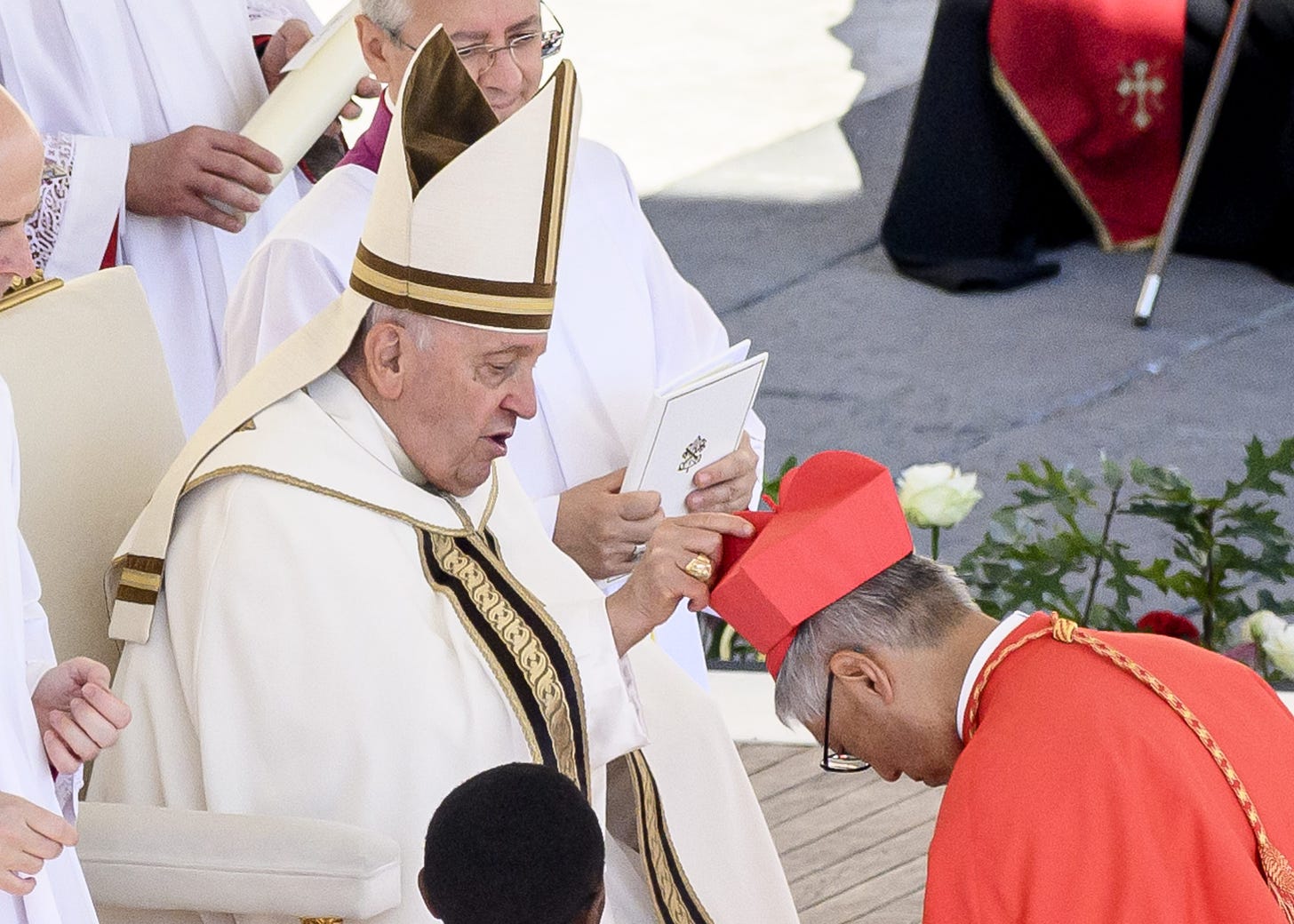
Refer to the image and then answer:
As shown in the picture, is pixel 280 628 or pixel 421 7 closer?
pixel 280 628

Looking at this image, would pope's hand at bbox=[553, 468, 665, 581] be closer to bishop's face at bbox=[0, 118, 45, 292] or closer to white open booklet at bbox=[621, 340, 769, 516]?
white open booklet at bbox=[621, 340, 769, 516]

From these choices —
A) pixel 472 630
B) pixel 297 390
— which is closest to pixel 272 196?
pixel 297 390

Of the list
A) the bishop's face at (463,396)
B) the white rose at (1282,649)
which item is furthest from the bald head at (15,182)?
the white rose at (1282,649)

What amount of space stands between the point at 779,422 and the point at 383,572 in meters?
3.51

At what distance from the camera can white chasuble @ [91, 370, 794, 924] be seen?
6.85 feet

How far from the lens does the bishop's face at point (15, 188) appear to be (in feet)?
5.49

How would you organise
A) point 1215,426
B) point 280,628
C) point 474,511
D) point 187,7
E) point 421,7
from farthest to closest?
1. point 1215,426
2. point 187,7
3. point 421,7
4. point 474,511
5. point 280,628

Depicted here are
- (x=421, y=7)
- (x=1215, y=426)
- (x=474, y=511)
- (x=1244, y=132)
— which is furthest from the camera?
(x=1244, y=132)

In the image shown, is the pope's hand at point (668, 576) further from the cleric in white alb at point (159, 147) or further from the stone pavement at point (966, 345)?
the stone pavement at point (966, 345)

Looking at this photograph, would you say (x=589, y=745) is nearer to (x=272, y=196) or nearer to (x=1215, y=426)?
(x=272, y=196)

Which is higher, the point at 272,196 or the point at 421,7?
the point at 421,7

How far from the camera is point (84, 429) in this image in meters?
2.40

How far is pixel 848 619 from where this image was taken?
2.12 meters

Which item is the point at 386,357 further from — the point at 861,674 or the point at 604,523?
the point at 861,674
